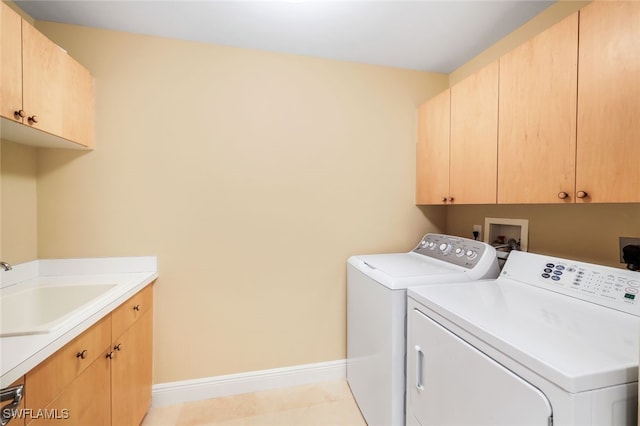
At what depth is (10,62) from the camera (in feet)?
3.53

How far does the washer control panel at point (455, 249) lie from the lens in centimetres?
151

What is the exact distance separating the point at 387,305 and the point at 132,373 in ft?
4.62

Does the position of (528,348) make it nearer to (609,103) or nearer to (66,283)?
(609,103)

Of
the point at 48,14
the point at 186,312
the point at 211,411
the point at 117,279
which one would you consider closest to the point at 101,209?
the point at 117,279

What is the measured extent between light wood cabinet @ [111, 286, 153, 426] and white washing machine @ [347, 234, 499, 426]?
130 cm

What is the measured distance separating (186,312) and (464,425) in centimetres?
164

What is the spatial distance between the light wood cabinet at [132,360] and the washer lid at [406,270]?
4.30 ft

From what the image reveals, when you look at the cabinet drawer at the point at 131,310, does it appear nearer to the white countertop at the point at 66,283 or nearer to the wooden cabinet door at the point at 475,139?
the white countertop at the point at 66,283

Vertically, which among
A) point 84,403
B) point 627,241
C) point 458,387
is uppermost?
point 627,241

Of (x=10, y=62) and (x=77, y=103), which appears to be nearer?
(x=10, y=62)

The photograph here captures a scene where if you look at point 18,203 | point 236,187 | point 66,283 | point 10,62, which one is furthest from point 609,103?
point 18,203

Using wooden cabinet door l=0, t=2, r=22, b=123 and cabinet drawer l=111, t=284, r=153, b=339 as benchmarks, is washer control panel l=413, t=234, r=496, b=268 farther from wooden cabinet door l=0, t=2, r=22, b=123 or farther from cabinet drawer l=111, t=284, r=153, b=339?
wooden cabinet door l=0, t=2, r=22, b=123

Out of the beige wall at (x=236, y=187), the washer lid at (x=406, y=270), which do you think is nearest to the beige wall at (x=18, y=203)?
the beige wall at (x=236, y=187)

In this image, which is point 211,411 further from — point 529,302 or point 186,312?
point 529,302
